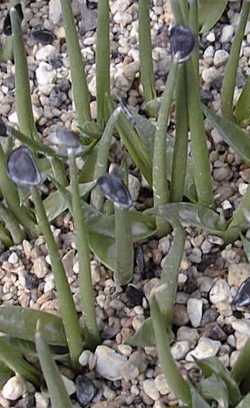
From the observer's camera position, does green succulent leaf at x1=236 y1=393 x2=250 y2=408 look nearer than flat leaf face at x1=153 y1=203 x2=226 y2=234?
Yes

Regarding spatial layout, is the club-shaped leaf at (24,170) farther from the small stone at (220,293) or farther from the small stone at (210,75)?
the small stone at (210,75)

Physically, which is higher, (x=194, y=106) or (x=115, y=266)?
(x=194, y=106)

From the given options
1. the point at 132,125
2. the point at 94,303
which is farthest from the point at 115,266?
the point at 132,125

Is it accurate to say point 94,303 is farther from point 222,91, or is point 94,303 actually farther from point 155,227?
point 222,91

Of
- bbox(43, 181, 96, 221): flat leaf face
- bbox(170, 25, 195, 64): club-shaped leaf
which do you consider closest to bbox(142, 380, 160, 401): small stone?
bbox(43, 181, 96, 221): flat leaf face

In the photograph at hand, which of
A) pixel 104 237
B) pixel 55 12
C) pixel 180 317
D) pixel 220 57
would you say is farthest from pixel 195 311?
pixel 55 12

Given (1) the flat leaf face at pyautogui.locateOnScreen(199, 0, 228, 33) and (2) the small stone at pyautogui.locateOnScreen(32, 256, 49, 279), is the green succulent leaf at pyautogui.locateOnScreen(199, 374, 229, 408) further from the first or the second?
(1) the flat leaf face at pyautogui.locateOnScreen(199, 0, 228, 33)
